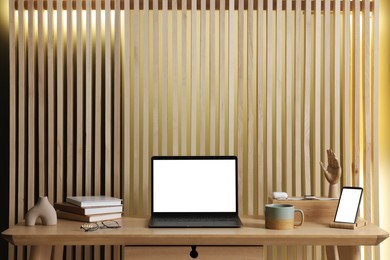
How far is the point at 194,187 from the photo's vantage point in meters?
2.94

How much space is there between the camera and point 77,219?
286 cm

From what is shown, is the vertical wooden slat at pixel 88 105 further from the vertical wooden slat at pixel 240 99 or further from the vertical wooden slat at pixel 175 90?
the vertical wooden slat at pixel 240 99

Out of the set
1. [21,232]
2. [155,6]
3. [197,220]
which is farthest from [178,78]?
[21,232]

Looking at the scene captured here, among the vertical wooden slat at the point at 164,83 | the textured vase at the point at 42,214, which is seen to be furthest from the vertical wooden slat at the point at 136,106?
the textured vase at the point at 42,214

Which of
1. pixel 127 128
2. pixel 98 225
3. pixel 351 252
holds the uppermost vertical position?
pixel 127 128

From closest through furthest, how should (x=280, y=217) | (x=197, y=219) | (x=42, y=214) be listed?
(x=280, y=217), (x=42, y=214), (x=197, y=219)

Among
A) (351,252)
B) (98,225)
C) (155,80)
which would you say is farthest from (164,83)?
(351,252)

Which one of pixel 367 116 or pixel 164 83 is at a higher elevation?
pixel 164 83

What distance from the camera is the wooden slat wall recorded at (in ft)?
10.4

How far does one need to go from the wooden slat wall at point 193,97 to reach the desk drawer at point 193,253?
0.64m

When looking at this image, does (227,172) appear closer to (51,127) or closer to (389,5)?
(51,127)

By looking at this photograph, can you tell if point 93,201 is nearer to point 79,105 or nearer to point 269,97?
point 79,105

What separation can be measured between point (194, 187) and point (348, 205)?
2.38 ft

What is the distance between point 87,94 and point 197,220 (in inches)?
35.9
